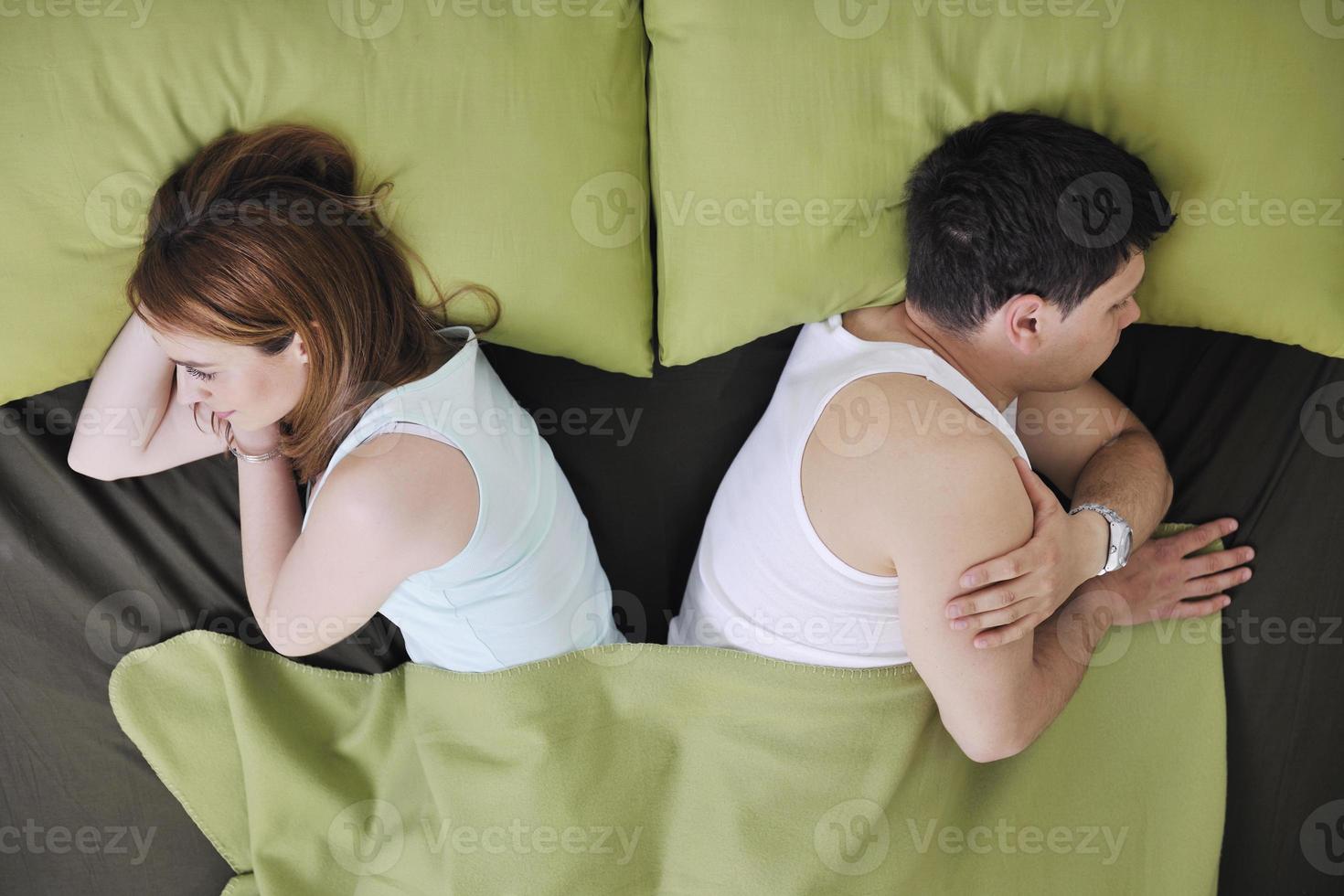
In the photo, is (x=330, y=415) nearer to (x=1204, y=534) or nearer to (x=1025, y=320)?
(x=1025, y=320)

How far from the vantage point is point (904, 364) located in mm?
1068

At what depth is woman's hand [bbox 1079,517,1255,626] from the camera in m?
1.28

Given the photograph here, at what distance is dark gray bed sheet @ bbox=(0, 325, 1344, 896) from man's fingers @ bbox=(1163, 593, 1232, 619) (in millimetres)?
43

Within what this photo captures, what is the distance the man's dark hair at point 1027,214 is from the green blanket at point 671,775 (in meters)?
0.47

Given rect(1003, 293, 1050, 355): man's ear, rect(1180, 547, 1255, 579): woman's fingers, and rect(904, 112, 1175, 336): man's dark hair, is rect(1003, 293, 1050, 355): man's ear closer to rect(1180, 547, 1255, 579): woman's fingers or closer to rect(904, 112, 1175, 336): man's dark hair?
rect(904, 112, 1175, 336): man's dark hair

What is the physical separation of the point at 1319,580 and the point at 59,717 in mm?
1708

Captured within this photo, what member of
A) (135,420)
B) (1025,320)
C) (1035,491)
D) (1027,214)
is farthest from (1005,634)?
(135,420)

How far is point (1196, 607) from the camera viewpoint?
1.30 meters

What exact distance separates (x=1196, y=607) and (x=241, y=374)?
1.23 m

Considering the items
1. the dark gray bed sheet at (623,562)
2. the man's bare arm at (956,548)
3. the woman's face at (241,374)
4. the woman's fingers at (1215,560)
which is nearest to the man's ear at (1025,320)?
the man's bare arm at (956,548)

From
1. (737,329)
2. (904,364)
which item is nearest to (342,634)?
(737,329)

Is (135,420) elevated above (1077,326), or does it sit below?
below

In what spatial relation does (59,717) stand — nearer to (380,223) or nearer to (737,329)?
(380,223)

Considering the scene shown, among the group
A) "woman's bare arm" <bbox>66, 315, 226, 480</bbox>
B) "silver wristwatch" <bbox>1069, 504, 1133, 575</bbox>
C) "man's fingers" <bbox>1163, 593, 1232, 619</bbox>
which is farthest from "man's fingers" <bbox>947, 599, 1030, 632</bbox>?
"woman's bare arm" <bbox>66, 315, 226, 480</bbox>
